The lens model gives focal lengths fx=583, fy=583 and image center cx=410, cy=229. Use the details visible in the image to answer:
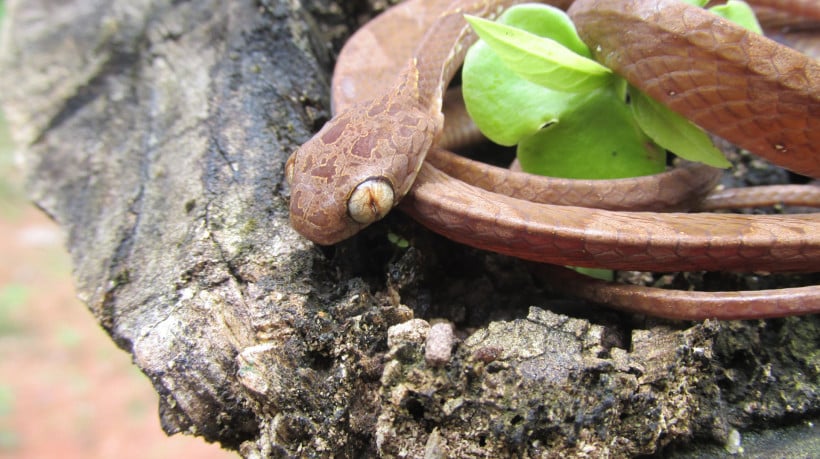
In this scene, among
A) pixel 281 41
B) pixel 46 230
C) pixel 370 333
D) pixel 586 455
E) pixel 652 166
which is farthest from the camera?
pixel 46 230

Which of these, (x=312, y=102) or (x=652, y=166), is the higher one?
(x=312, y=102)

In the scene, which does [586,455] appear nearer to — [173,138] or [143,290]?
[143,290]

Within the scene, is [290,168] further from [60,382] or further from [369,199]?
[60,382]

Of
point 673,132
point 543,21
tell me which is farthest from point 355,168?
point 673,132

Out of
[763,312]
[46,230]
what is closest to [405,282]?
[763,312]

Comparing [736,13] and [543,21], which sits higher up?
[543,21]

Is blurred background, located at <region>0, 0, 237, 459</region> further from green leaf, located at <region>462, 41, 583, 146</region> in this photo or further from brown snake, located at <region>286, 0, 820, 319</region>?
green leaf, located at <region>462, 41, 583, 146</region>
